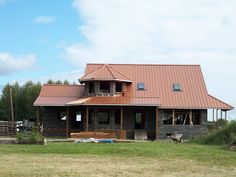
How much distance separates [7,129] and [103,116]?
7805 mm

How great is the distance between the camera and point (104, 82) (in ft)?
124

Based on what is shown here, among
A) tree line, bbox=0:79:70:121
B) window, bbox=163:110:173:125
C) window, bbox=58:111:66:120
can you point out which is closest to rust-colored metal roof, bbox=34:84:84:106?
window, bbox=58:111:66:120

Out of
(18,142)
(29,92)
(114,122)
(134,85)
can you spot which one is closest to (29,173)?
(18,142)

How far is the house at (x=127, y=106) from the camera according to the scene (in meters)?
36.7

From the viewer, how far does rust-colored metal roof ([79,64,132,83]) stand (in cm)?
3675

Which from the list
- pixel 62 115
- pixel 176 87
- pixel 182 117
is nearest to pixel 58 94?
pixel 62 115

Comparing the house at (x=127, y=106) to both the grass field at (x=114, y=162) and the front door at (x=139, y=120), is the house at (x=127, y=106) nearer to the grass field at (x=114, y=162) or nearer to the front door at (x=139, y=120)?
the front door at (x=139, y=120)

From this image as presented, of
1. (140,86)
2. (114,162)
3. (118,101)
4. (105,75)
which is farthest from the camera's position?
(140,86)

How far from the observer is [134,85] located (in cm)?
3950

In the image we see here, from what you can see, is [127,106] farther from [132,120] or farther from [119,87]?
[119,87]

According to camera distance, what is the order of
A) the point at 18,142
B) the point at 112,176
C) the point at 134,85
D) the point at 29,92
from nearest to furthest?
1. the point at 112,176
2. the point at 18,142
3. the point at 134,85
4. the point at 29,92

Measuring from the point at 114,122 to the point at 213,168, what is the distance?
20.1 metres

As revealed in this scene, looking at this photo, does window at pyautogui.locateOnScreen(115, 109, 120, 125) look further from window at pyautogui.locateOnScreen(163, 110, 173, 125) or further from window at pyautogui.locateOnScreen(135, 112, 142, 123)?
window at pyautogui.locateOnScreen(163, 110, 173, 125)

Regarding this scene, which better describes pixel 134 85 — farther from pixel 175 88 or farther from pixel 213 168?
pixel 213 168
